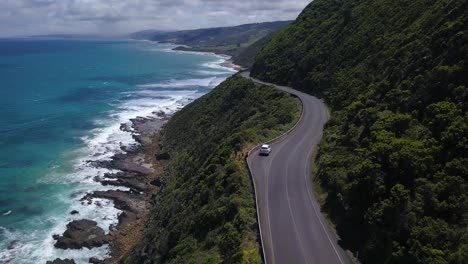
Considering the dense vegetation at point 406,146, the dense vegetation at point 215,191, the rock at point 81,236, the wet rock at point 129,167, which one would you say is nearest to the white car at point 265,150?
the dense vegetation at point 215,191

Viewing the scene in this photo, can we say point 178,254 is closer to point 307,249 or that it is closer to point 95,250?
point 307,249

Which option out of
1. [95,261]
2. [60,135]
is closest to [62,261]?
[95,261]

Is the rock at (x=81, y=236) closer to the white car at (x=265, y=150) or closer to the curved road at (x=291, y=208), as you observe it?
the curved road at (x=291, y=208)

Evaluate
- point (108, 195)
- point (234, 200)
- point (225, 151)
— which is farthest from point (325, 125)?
point (108, 195)

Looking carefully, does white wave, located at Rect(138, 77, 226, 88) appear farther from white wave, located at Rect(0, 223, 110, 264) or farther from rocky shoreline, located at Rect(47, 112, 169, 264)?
white wave, located at Rect(0, 223, 110, 264)

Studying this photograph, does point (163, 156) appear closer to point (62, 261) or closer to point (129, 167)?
point (129, 167)

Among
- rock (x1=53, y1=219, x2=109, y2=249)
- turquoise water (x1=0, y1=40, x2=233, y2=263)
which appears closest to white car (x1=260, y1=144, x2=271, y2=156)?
turquoise water (x1=0, y1=40, x2=233, y2=263)

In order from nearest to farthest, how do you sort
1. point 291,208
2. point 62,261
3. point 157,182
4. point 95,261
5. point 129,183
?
point 291,208
point 62,261
point 95,261
point 157,182
point 129,183
